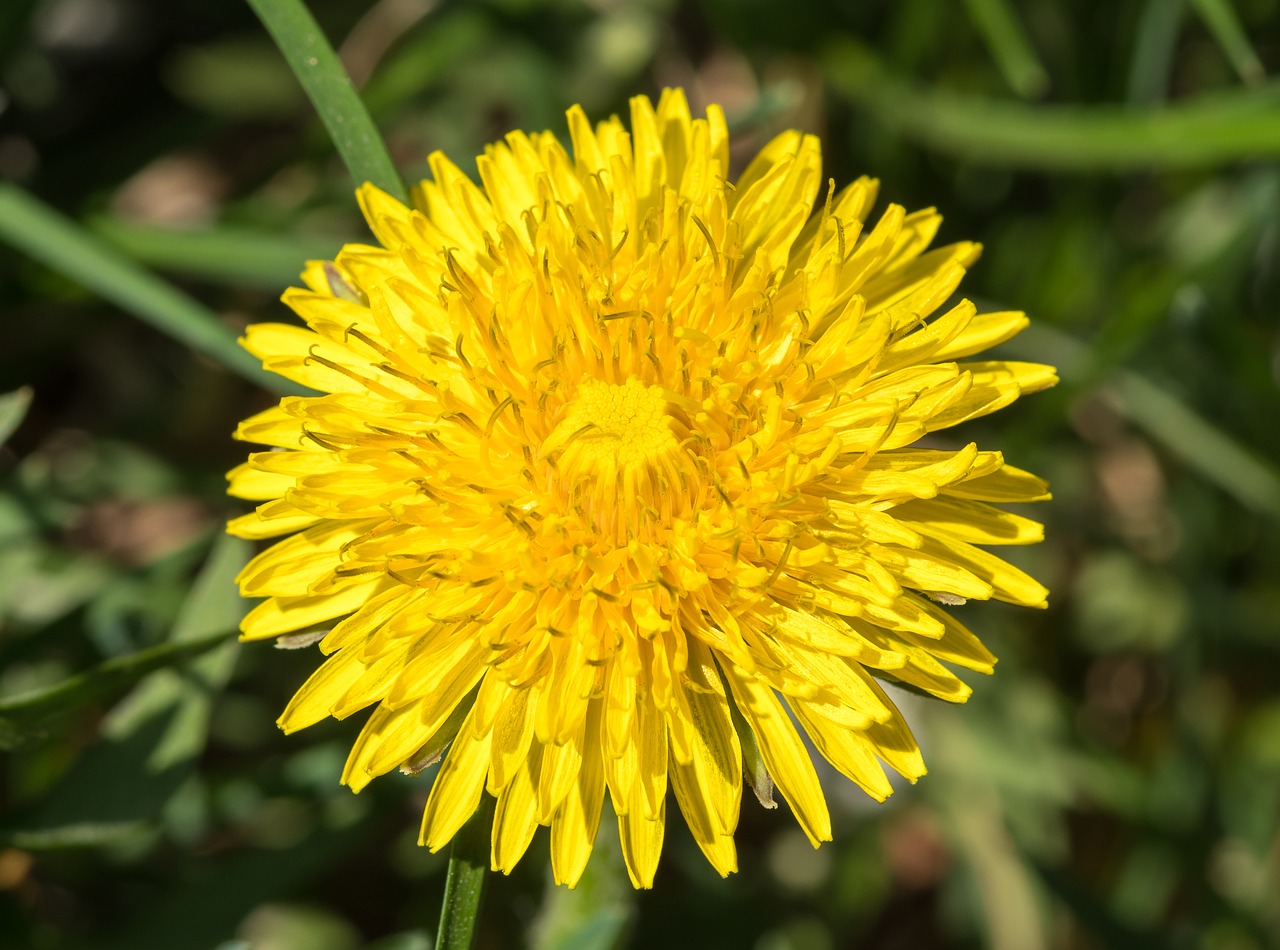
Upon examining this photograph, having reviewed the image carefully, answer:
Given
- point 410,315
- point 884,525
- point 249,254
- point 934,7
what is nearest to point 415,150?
point 249,254

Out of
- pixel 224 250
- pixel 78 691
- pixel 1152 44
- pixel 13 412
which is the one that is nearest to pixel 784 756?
pixel 78 691

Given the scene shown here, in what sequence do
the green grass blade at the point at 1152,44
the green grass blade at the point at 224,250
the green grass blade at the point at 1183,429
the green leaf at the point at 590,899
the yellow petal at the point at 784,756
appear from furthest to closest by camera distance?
Answer: the green grass blade at the point at 1183,429 → the green grass blade at the point at 1152,44 → the green grass blade at the point at 224,250 → the green leaf at the point at 590,899 → the yellow petal at the point at 784,756

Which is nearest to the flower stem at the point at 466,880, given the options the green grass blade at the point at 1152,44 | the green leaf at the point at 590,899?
the green leaf at the point at 590,899

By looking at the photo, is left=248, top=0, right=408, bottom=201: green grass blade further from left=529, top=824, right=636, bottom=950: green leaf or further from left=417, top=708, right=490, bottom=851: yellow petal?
left=529, top=824, right=636, bottom=950: green leaf

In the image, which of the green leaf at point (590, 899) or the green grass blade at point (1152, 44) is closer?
the green leaf at point (590, 899)

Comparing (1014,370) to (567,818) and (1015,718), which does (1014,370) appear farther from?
(1015,718)

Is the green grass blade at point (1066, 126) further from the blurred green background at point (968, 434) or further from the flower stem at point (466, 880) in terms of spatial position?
the flower stem at point (466, 880)

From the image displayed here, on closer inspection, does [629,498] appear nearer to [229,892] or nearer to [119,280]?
[119,280]
